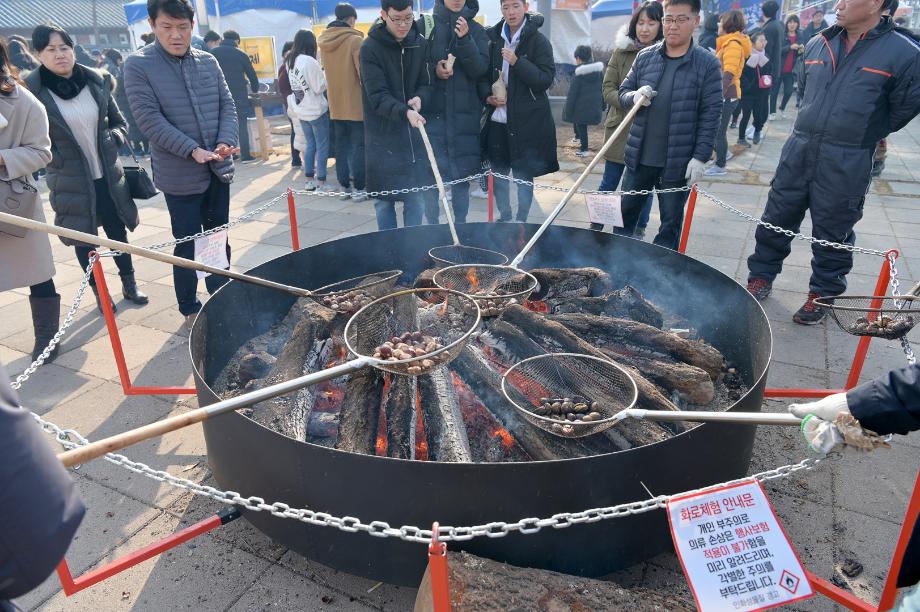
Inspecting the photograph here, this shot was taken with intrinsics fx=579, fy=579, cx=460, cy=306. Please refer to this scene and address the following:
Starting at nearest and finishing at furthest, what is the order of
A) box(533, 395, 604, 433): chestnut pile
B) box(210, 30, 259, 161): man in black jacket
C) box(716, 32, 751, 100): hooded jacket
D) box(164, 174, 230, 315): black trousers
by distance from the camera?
box(533, 395, 604, 433): chestnut pile, box(164, 174, 230, 315): black trousers, box(716, 32, 751, 100): hooded jacket, box(210, 30, 259, 161): man in black jacket

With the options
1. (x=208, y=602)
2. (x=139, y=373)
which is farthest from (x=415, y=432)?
(x=139, y=373)

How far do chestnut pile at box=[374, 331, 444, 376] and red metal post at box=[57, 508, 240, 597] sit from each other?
3.60 feet

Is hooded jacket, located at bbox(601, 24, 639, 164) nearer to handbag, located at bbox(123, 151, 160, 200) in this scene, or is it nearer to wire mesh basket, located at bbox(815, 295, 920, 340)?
wire mesh basket, located at bbox(815, 295, 920, 340)

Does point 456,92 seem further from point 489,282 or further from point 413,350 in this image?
point 413,350

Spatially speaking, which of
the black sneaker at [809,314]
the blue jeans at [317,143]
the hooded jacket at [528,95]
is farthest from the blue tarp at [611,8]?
the black sneaker at [809,314]

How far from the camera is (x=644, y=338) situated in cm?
367

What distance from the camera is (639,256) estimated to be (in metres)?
4.58

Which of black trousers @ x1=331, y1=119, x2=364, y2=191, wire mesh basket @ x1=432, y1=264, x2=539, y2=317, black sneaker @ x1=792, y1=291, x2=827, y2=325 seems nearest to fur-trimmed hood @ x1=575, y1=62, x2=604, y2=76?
black trousers @ x1=331, y1=119, x2=364, y2=191

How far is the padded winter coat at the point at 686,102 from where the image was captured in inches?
190

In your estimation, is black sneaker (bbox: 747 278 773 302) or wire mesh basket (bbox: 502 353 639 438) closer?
wire mesh basket (bbox: 502 353 639 438)

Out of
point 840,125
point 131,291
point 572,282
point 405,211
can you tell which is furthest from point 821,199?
point 131,291

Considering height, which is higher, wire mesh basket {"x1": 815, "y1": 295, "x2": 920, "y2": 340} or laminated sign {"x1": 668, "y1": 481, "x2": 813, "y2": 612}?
wire mesh basket {"x1": 815, "y1": 295, "x2": 920, "y2": 340}

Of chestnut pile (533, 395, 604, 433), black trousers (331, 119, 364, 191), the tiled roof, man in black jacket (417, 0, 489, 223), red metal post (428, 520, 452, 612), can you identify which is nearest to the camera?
red metal post (428, 520, 452, 612)

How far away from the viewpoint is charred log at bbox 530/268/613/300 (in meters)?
4.36
